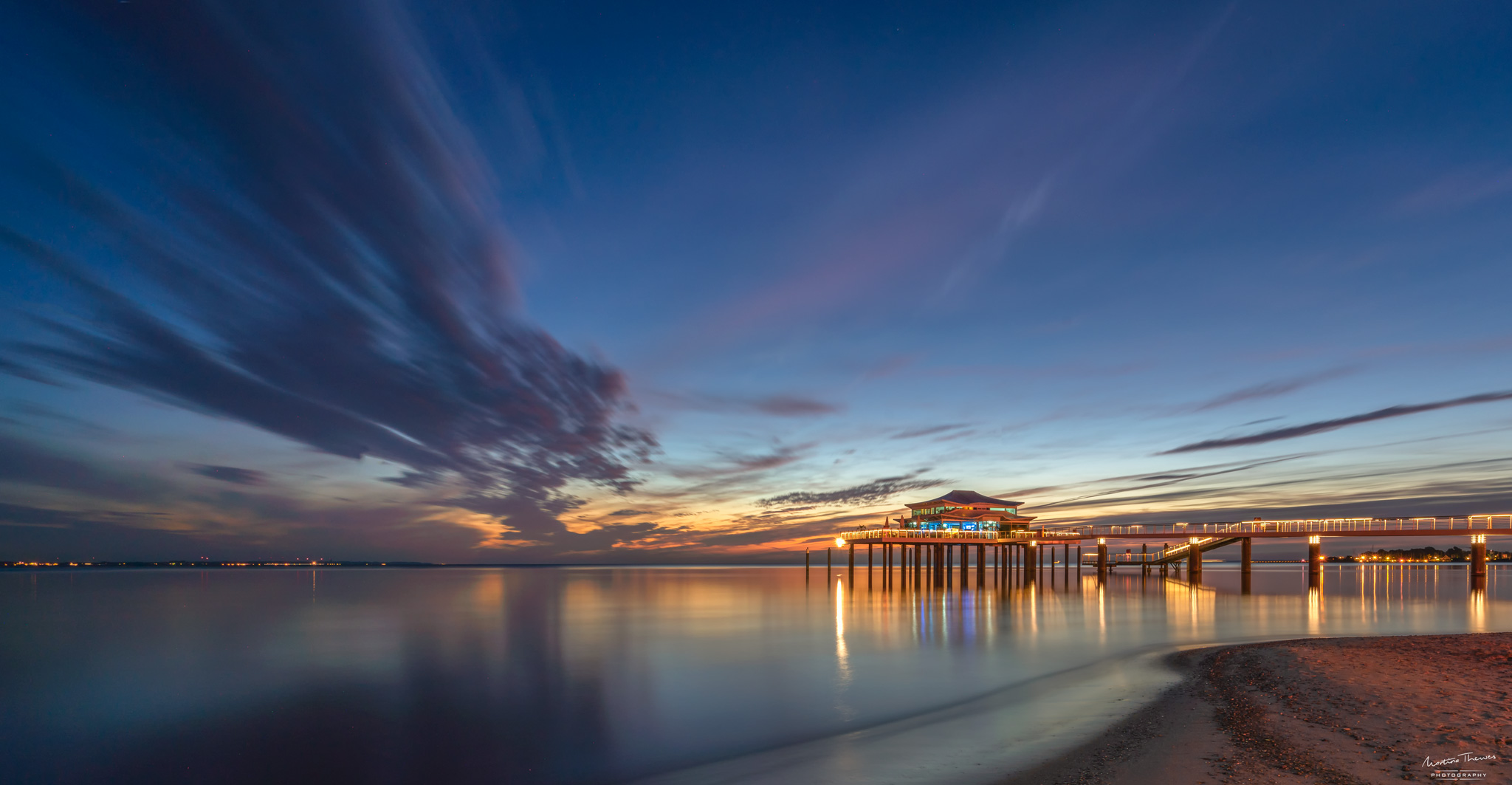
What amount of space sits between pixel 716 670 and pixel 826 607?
2364 cm

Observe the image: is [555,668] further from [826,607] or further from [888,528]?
[888,528]

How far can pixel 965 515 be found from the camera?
2537 inches

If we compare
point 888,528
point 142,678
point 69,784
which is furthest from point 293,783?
point 888,528

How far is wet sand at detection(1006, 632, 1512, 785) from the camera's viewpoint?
978cm

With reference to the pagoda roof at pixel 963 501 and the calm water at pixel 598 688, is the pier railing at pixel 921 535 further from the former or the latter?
the calm water at pixel 598 688

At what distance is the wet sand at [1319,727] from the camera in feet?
32.1

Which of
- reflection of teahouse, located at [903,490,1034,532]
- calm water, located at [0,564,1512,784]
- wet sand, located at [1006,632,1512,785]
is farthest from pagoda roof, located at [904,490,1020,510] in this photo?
wet sand, located at [1006,632,1512,785]

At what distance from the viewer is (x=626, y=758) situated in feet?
46.7

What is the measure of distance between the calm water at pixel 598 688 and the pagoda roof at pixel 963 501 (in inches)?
817

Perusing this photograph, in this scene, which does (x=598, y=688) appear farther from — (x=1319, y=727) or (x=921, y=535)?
(x=921, y=535)

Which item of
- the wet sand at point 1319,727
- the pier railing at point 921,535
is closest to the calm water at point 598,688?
the wet sand at point 1319,727

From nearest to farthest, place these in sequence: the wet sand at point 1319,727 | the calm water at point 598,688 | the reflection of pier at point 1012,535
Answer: the wet sand at point 1319,727, the calm water at point 598,688, the reflection of pier at point 1012,535

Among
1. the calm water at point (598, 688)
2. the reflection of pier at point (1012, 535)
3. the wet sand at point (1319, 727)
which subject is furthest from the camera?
the reflection of pier at point (1012, 535)

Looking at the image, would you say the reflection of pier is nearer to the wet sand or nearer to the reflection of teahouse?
the reflection of teahouse
